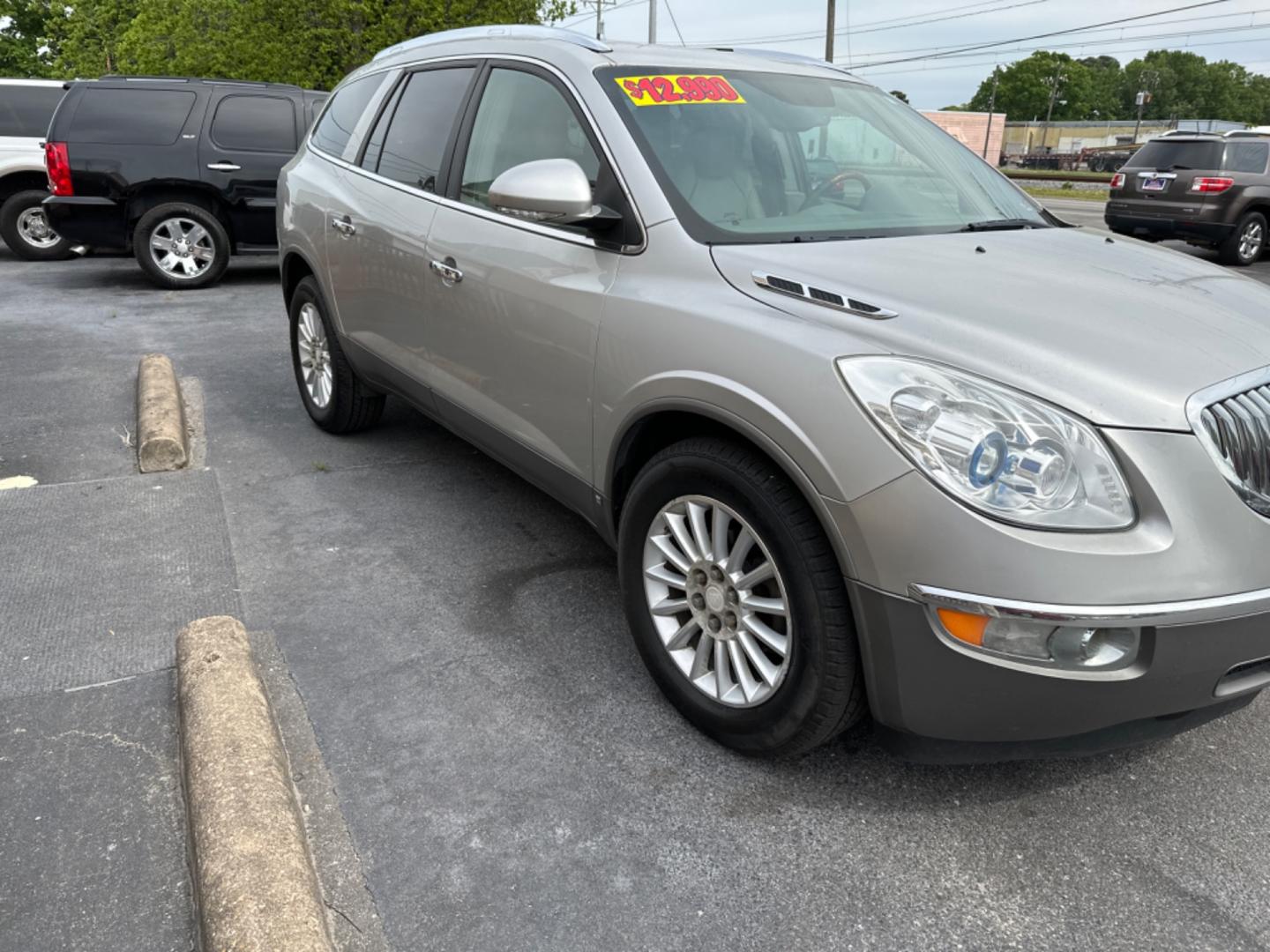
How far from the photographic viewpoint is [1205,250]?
53.3ft

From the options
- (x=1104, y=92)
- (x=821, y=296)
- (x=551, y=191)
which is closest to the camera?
(x=821, y=296)

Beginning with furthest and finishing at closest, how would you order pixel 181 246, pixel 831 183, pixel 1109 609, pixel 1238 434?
pixel 181 246 < pixel 831 183 < pixel 1238 434 < pixel 1109 609

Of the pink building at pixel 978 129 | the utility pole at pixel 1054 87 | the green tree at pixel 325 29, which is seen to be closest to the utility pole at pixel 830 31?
the green tree at pixel 325 29

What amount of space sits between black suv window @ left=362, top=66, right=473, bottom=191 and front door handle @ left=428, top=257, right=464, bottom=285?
1.18ft

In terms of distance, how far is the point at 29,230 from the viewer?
39.2 feet

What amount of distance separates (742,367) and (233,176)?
9058mm

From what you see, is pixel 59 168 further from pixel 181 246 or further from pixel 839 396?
pixel 839 396

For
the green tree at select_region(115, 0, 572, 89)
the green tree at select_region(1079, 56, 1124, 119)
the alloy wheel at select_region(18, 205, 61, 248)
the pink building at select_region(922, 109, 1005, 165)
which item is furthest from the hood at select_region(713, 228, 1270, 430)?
the green tree at select_region(1079, 56, 1124, 119)

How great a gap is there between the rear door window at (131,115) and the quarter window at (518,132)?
7528mm

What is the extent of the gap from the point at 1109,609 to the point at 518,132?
248 cm

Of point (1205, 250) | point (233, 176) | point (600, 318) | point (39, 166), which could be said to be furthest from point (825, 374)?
point (1205, 250)

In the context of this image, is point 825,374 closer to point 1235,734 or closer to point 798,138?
point 798,138

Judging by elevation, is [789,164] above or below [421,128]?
below

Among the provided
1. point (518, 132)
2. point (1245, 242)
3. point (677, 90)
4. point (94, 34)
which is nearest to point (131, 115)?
point (518, 132)
